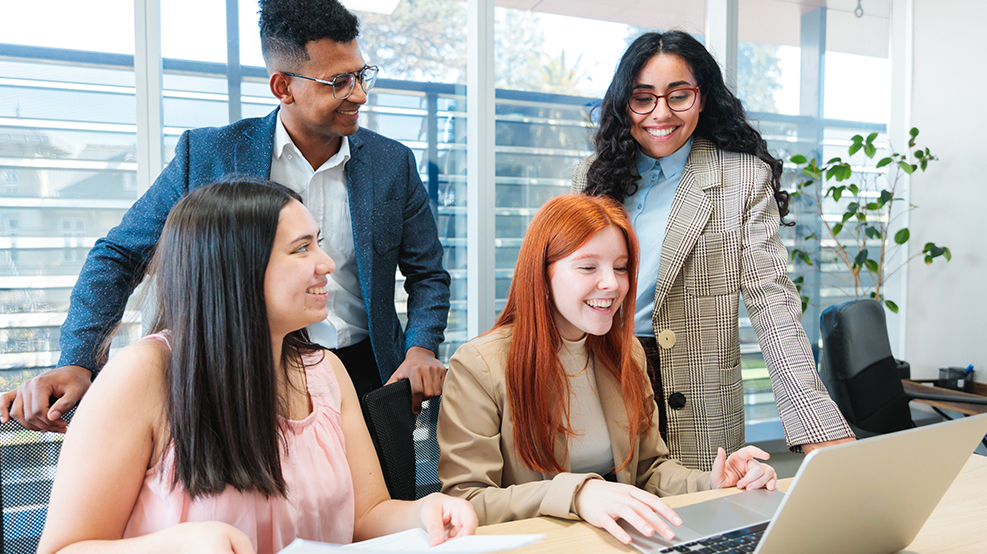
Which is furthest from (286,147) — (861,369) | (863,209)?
(863,209)

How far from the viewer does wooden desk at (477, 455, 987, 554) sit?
96 cm

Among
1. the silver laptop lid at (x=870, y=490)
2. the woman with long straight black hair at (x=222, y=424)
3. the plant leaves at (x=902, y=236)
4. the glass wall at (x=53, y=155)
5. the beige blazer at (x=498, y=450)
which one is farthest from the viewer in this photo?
the plant leaves at (x=902, y=236)

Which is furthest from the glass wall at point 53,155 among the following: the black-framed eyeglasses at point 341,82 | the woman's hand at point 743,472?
the woman's hand at point 743,472

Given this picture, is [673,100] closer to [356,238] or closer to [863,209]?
[356,238]

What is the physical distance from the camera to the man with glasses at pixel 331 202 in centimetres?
148

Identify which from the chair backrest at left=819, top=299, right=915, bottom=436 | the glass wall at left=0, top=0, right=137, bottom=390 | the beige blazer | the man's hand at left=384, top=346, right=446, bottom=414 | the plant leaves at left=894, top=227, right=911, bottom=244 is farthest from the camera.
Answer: the plant leaves at left=894, top=227, right=911, bottom=244

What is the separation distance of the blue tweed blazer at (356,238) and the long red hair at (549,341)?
1.15 feet

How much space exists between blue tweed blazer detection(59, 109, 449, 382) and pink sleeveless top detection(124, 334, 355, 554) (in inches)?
19.3

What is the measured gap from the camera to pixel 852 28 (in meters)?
3.84

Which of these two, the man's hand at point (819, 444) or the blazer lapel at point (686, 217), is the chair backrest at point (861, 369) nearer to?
the blazer lapel at point (686, 217)

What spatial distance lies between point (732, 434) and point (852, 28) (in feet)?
10.7

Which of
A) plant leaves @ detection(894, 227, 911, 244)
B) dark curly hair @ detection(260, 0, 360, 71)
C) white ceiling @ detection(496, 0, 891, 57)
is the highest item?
white ceiling @ detection(496, 0, 891, 57)

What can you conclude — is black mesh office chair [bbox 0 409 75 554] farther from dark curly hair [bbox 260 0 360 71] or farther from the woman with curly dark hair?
the woman with curly dark hair

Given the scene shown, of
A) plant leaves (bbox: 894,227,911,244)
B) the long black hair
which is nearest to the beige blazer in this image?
the long black hair
